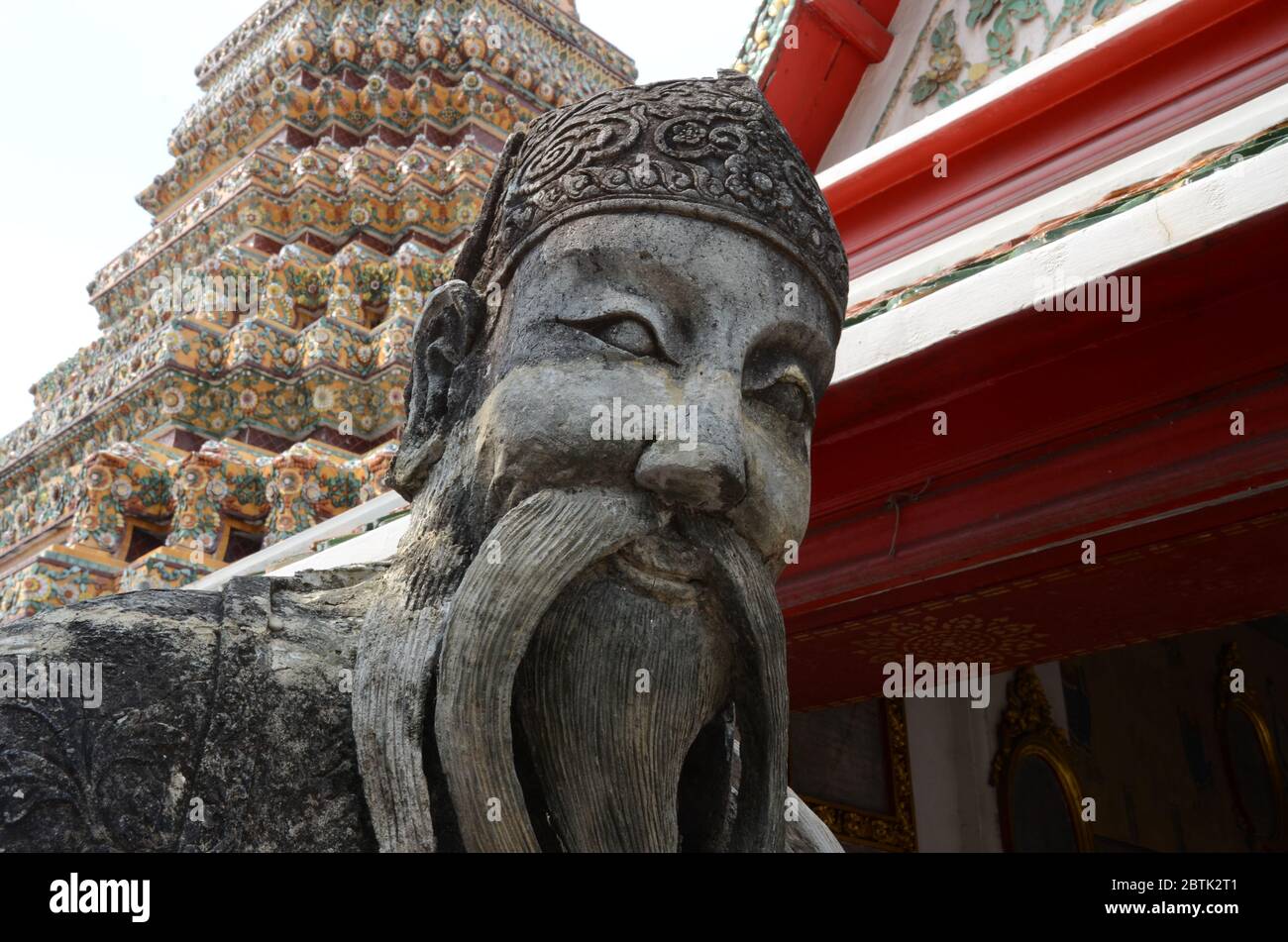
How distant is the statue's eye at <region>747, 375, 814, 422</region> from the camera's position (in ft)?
4.89

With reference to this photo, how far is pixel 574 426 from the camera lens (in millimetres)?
1353

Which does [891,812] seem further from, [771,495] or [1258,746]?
[771,495]

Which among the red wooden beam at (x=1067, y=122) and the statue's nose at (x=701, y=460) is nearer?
the statue's nose at (x=701, y=460)

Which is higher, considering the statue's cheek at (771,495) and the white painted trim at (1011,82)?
the white painted trim at (1011,82)

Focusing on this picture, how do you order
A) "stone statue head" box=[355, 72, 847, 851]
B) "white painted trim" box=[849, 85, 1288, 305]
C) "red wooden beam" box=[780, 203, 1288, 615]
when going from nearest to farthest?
"stone statue head" box=[355, 72, 847, 851] → "red wooden beam" box=[780, 203, 1288, 615] → "white painted trim" box=[849, 85, 1288, 305]

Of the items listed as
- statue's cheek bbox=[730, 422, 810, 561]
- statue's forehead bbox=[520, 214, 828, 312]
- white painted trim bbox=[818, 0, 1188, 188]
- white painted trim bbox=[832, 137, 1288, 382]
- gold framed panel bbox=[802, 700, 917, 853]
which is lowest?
gold framed panel bbox=[802, 700, 917, 853]

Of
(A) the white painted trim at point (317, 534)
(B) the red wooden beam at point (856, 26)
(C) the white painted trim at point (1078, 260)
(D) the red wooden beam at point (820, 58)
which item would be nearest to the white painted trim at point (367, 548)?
(A) the white painted trim at point (317, 534)

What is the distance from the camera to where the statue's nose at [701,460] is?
4.34 feet

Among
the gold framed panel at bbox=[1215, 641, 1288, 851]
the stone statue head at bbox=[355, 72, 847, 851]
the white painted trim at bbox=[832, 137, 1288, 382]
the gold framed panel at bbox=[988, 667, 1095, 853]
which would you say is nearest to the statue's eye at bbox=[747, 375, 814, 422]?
the stone statue head at bbox=[355, 72, 847, 851]

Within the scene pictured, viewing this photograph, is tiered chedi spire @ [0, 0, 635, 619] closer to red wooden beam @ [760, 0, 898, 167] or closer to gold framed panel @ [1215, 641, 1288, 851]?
red wooden beam @ [760, 0, 898, 167]

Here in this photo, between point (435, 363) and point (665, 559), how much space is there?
45 cm

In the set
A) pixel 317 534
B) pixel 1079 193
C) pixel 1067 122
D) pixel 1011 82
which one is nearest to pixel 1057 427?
pixel 1079 193

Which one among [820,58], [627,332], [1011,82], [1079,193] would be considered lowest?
[627,332]

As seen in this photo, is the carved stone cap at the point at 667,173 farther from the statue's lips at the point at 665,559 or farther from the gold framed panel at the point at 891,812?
the gold framed panel at the point at 891,812
